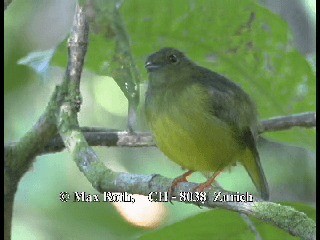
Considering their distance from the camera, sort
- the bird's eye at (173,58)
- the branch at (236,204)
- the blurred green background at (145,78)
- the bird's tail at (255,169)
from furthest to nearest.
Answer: the bird's eye at (173,58) → the bird's tail at (255,169) → the blurred green background at (145,78) → the branch at (236,204)

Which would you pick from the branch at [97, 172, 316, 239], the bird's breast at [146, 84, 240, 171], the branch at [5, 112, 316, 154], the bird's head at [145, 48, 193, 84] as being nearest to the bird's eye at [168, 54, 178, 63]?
the bird's head at [145, 48, 193, 84]

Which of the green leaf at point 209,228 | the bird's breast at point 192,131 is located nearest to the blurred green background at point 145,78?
the green leaf at point 209,228

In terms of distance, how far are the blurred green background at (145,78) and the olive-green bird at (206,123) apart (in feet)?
0.15

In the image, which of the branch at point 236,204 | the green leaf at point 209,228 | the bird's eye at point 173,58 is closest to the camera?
the branch at point 236,204

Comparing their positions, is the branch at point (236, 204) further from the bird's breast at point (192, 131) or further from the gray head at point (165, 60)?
the gray head at point (165, 60)

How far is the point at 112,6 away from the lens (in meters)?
1.70

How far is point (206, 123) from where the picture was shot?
1.80m

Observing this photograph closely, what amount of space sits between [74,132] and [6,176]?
25cm

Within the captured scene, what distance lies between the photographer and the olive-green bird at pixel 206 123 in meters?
1.78

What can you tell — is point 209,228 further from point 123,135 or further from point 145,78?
point 145,78

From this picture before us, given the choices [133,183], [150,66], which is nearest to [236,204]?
[133,183]

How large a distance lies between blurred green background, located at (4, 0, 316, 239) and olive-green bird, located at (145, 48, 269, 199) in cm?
5

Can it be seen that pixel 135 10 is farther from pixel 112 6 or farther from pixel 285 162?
pixel 285 162

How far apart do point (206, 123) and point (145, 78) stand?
1.08 ft
